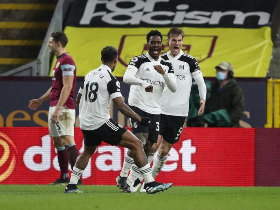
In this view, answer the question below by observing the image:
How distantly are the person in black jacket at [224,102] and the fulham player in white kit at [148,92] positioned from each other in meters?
2.84

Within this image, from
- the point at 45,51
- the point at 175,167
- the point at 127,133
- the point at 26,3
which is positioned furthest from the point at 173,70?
the point at 26,3

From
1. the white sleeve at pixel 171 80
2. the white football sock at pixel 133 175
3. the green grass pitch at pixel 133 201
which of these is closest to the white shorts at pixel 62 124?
the green grass pitch at pixel 133 201

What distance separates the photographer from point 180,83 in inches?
406

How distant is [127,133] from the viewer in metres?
8.84

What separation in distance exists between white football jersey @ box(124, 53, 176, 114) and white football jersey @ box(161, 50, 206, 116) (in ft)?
1.95

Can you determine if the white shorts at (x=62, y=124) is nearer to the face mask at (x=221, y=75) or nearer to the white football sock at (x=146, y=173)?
the white football sock at (x=146, y=173)

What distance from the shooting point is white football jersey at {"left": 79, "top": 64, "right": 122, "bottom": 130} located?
8.73 meters

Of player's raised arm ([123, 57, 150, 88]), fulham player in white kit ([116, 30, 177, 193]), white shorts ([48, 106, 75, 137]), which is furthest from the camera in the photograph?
white shorts ([48, 106, 75, 137])

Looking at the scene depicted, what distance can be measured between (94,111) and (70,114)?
2.01m

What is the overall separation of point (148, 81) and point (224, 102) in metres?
3.06

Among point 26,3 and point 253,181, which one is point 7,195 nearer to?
point 253,181

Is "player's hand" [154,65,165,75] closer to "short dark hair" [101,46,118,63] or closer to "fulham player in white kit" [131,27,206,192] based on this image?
"short dark hair" [101,46,118,63]

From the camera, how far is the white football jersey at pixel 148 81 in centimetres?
958

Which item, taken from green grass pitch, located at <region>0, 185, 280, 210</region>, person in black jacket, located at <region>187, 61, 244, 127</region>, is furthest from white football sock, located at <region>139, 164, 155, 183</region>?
person in black jacket, located at <region>187, 61, 244, 127</region>
